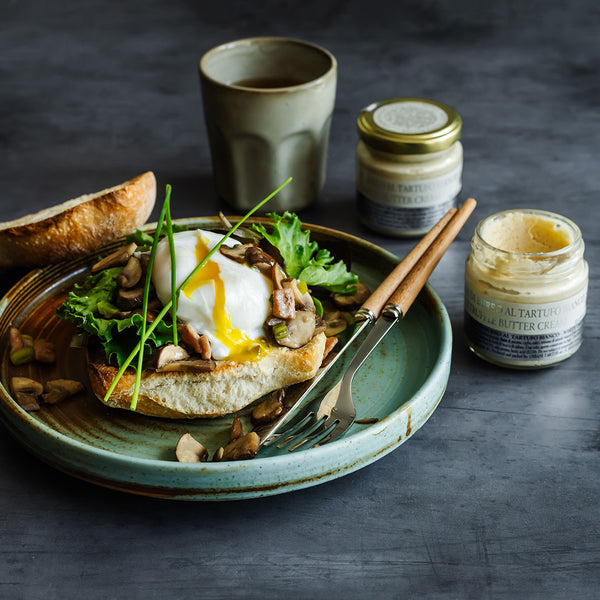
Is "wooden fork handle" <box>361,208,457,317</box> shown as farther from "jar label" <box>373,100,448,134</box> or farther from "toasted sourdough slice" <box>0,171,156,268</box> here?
"toasted sourdough slice" <box>0,171,156,268</box>

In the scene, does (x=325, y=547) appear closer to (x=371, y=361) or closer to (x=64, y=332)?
(x=371, y=361)

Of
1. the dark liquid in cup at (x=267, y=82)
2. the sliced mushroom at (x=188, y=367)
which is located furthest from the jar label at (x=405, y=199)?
the sliced mushroom at (x=188, y=367)

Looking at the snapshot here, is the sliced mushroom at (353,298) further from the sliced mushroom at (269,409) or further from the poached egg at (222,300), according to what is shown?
the sliced mushroom at (269,409)

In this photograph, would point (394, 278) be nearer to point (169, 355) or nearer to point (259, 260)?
point (259, 260)

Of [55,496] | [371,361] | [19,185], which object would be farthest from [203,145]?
[55,496]

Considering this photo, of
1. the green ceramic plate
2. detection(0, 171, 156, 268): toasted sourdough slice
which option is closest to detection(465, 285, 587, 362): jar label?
the green ceramic plate
